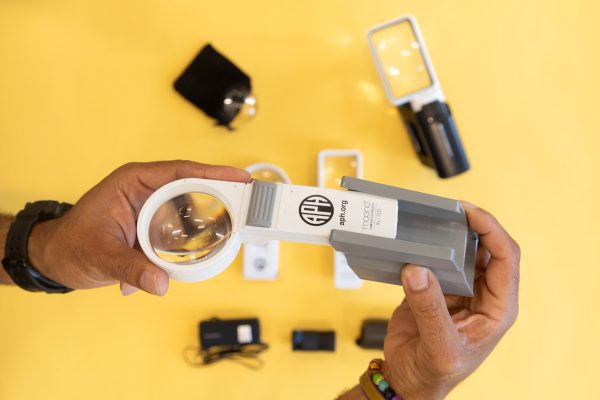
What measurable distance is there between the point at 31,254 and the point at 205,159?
1.51 feet

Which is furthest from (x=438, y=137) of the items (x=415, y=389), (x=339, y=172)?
(x=415, y=389)

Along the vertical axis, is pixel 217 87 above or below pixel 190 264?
above

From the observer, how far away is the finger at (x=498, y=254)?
0.86 m

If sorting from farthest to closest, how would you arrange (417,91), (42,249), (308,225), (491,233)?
1. (417,91)
2. (42,249)
3. (491,233)
4. (308,225)

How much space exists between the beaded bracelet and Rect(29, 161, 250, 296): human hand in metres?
0.49

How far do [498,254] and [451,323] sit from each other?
0.18 m

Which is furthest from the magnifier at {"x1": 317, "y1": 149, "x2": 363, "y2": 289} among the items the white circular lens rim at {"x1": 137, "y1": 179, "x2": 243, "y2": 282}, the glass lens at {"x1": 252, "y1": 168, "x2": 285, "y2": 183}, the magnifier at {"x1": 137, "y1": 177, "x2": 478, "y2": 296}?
the white circular lens rim at {"x1": 137, "y1": 179, "x2": 243, "y2": 282}

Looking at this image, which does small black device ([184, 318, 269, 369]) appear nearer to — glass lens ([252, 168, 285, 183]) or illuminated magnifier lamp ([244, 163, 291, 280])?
illuminated magnifier lamp ([244, 163, 291, 280])

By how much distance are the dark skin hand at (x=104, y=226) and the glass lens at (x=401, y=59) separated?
1.81ft

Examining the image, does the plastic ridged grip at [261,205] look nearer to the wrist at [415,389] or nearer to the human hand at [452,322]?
the human hand at [452,322]

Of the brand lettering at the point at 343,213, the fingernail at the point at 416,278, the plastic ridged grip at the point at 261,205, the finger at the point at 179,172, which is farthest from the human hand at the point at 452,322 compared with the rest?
the finger at the point at 179,172

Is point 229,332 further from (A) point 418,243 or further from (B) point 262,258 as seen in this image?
(A) point 418,243

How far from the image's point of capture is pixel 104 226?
0.96 metres

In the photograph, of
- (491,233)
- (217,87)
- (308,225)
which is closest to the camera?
(308,225)
